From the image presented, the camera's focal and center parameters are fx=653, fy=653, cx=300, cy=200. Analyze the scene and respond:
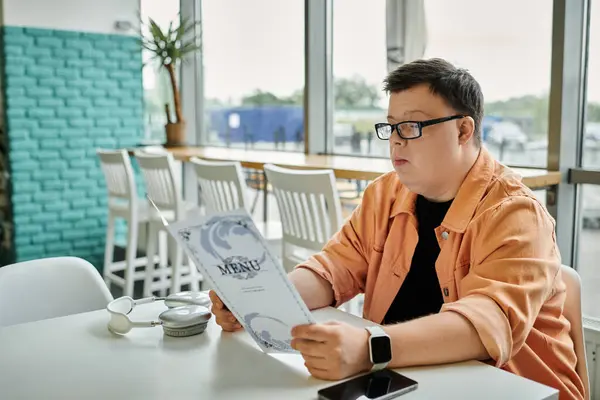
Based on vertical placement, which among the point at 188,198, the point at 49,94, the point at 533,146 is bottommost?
A: the point at 188,198

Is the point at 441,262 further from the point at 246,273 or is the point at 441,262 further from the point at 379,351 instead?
the point at 246,273

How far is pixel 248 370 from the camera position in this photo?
43.9 inches

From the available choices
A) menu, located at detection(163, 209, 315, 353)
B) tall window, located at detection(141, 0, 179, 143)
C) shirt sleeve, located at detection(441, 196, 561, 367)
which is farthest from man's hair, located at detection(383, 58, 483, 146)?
tall window, located at detection(141, 0, 179, 143)

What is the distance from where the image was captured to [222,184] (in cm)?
308

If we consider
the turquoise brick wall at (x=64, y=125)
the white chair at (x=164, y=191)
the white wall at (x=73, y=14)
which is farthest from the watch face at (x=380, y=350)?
the white wall at (x=73, y=14)

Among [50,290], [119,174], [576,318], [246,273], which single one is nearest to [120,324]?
[246,273]

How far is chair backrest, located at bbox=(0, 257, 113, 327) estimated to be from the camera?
1.67 m

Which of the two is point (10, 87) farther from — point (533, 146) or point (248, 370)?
point (248, 370)

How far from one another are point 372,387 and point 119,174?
3204 mm

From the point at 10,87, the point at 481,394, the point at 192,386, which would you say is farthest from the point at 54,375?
the point at 10,87

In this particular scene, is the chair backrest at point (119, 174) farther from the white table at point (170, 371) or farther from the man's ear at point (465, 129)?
the man's ear at point (465, 129)

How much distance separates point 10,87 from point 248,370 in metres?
4.13

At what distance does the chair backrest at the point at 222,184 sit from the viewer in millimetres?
2951

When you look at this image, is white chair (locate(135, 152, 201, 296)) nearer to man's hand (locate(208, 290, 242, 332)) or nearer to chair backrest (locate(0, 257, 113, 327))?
chair backrest (locate(0, 257, 113, 327))
